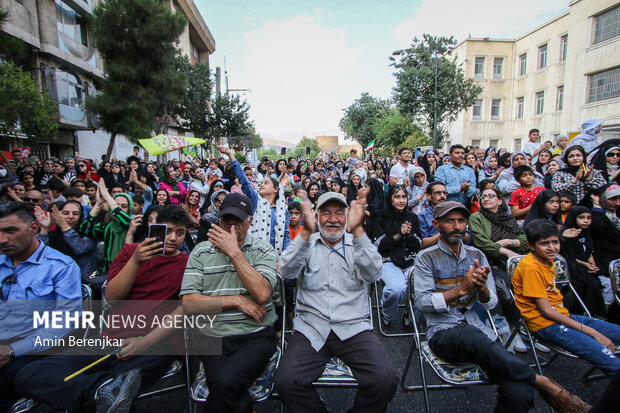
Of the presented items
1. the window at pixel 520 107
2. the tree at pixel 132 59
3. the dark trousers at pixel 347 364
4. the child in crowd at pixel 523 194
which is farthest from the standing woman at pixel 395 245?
the window at pixel 520 107

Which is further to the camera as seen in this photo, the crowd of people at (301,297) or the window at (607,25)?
the window at (607,25)

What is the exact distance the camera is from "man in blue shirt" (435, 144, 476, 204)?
5.68 metres

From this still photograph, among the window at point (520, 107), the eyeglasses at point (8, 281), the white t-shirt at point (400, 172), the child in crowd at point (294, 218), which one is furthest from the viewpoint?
the window at point (520, 107)

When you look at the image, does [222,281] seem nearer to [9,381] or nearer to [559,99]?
[9,381]

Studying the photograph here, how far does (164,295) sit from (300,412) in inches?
57.9

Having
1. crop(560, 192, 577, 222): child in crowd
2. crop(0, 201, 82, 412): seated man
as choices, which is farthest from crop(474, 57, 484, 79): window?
crop(0, 201, 82, 412): seated man

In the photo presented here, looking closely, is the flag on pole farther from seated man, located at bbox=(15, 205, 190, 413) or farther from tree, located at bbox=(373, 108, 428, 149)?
tree, located at bbox=(373, 108, 428, 149)

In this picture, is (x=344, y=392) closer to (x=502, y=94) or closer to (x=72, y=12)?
(x=72, y=12)

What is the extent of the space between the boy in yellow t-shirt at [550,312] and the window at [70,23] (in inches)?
917

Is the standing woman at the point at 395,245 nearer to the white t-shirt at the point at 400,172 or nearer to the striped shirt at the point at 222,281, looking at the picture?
the striped shirt at the point at 222,281

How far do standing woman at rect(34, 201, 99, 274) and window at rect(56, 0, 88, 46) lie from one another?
19275mm

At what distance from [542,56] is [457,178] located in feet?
93.9

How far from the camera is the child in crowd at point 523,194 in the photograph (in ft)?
15.3

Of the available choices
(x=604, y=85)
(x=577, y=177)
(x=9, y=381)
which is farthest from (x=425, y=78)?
(x=9, y=381)
